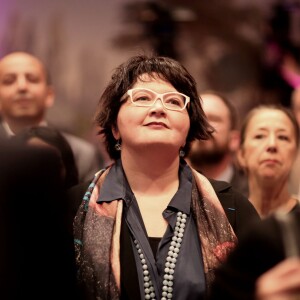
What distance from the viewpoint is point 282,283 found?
1348 mm

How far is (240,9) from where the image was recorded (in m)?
6.49

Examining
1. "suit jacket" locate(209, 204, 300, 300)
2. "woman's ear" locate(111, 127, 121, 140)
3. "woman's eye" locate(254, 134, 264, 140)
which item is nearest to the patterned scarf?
"woman's ear" locate(111, 127, 121, 140)

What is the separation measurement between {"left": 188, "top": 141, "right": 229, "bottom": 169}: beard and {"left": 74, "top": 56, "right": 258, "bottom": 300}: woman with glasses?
Answer: 2.65 feet

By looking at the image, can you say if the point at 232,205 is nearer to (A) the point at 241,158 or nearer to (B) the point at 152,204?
(B) the point at 152,204

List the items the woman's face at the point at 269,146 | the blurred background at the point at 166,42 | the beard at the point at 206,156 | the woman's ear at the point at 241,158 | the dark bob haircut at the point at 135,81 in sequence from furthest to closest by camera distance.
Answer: the blurred background at the point at 166,42 < the beard at the point at 206,156 < the woman's ear at the point at 241,158 < the woman's face at the point at 269,146 < the dark bob haircut at the point at 135,81

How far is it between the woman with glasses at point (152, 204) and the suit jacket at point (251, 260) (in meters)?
0.60

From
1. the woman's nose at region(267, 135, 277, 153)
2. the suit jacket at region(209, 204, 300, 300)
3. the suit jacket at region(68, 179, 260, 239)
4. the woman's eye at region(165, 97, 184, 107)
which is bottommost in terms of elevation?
the suit jacket at region(209, 204, 300, 300)

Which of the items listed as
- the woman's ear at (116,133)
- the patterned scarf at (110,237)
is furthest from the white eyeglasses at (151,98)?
the patterned scarf at (110,237)

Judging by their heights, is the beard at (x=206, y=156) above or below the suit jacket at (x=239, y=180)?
above

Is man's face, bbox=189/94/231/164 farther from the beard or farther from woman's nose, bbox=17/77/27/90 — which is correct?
woman's nose, bbox=17/77/27/90

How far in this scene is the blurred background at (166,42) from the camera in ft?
19.2

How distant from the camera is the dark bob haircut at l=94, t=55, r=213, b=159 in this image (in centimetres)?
230

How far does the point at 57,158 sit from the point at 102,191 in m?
0.83

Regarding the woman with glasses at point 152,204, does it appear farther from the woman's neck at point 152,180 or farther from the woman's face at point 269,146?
the woman's face at point 269,146
